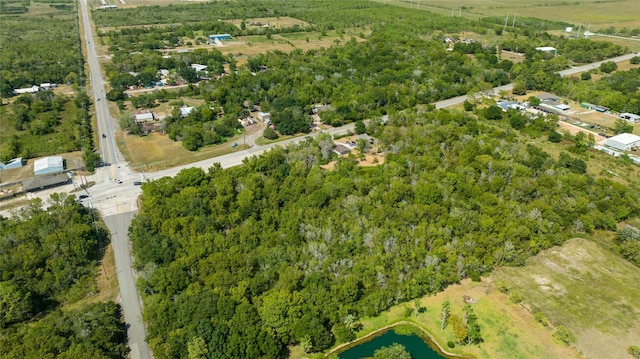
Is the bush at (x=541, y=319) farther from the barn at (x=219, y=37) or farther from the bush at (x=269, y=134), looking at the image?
the barn at (x=219, y=37)

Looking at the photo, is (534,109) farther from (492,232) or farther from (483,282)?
(483,282)

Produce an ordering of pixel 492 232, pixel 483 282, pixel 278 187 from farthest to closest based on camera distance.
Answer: pixel 278 187 → pixel 492 232 → pixel 483 282

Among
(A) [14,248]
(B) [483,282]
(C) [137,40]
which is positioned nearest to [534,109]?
(B) [483,282]

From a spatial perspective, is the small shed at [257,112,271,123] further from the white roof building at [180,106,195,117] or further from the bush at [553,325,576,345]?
the bush at [553,325,576,345]

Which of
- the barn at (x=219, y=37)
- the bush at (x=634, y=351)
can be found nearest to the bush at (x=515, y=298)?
the bush at (x=634, y=351)

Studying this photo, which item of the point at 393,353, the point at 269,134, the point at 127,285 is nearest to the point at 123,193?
the point at 127,285

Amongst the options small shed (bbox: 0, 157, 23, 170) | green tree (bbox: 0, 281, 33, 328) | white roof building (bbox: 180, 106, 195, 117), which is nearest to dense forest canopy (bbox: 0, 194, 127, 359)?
green tree (bbox: 0, 281, 33, 328)

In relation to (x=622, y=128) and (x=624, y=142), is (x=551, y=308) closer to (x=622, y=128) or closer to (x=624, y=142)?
(x=624, y=142)
